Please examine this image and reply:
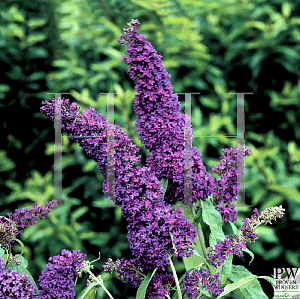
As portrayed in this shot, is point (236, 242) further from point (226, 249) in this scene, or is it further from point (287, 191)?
point (287, 191)

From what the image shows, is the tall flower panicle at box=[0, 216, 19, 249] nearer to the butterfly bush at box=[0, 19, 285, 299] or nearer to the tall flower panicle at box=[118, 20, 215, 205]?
the butterfly bush at box=[0, 19, 285, 299]

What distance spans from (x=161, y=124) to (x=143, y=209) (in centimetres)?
27

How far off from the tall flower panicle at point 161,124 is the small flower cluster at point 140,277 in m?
0.24

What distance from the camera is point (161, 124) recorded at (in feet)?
3.92

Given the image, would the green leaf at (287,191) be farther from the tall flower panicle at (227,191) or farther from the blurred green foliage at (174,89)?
the tall flower panicle at (227,191)

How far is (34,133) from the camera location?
2482mm

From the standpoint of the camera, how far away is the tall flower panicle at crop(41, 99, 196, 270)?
109cm

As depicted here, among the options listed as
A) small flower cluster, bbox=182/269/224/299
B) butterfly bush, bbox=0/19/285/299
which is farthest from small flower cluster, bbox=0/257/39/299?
small flower cluster, bbox=182/269/224/299

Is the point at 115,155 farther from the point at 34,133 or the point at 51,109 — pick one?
the point at 34,133

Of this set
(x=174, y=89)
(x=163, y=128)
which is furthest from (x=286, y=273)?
(x=174, y=89)

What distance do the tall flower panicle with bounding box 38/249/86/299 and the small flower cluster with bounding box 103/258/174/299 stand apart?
0.32 feet

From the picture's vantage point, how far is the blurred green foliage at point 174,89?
7.45 feet

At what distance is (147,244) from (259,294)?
43 centimetres

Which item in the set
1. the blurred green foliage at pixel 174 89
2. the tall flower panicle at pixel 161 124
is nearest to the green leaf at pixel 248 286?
the tall flower panicle at pixel 161 124
